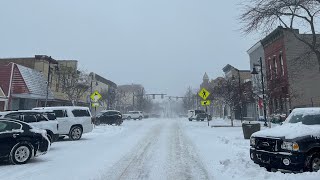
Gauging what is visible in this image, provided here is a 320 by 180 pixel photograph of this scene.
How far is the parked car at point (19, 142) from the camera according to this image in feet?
36.7

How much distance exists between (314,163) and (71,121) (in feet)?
50.5

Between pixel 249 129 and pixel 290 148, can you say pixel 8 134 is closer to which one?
pixel 290 148

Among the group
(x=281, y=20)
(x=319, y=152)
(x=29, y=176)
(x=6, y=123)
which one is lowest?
(x=29, y=176)

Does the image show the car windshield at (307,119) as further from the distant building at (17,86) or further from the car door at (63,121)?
the distant building at (17,86)

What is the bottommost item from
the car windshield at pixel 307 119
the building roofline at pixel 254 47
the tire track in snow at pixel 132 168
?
the tire track in snow at pixel 132 168

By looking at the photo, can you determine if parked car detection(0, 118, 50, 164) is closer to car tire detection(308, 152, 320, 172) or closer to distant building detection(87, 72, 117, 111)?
car tire detection(308, 152, 320, 172)

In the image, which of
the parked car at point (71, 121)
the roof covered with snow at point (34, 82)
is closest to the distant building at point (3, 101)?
the roof covered with snow at point (34, 82)

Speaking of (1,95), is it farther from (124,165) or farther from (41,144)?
(124,165)

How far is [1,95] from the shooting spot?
107ft

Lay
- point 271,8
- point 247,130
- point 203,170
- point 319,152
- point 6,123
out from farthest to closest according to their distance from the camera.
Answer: point 247,130 → point 271,8 → point 6,123 → point 203,170 → point 319,152

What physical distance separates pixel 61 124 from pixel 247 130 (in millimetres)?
10977

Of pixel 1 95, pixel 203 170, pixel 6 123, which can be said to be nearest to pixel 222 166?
pixel 203 170

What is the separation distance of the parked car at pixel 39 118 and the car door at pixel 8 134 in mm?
4683

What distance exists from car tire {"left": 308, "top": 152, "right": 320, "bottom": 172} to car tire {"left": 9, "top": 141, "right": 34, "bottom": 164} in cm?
887
